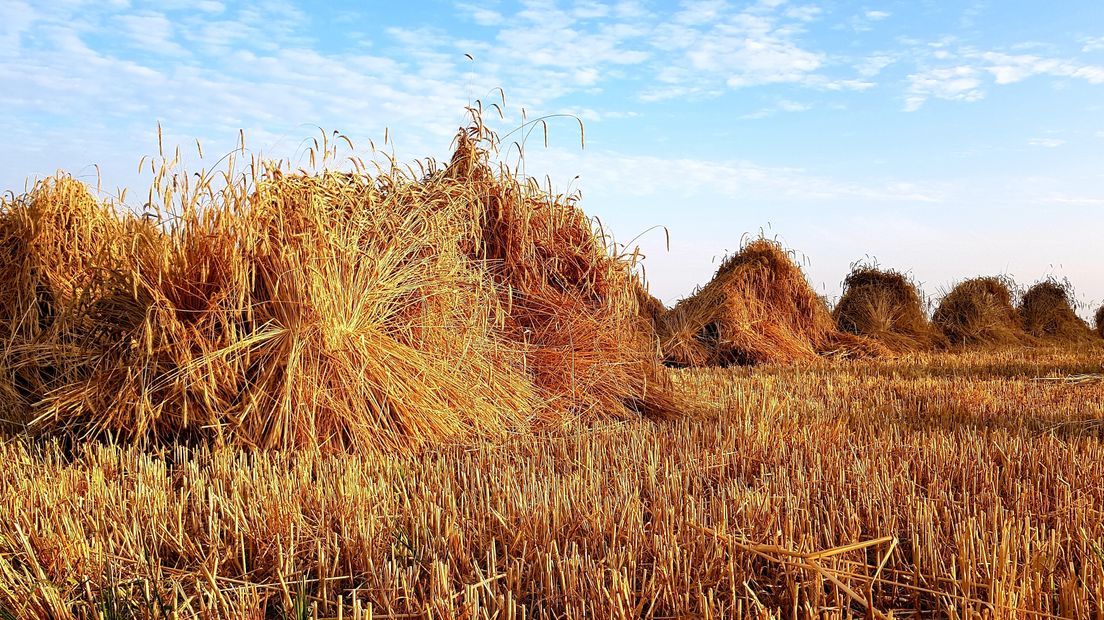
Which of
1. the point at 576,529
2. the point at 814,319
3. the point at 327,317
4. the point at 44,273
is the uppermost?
the point at 44,273

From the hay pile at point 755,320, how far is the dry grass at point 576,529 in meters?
5.55

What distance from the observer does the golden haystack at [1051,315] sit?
48.3ft

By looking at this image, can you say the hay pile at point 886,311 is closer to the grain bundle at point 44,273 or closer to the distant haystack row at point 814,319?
the distant haystack row at point 814,319

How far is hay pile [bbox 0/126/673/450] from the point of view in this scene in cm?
333

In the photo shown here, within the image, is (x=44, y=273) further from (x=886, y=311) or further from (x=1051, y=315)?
(x=1051, y=315)

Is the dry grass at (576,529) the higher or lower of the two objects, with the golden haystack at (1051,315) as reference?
lower

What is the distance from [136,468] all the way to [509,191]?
2.39 metres

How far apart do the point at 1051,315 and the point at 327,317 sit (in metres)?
15.5

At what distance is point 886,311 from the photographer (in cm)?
1209

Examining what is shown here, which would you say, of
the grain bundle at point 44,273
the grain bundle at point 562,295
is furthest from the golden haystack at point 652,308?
the grain bundle at point 44,273

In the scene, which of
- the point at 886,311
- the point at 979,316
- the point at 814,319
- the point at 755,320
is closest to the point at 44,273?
the point at 755,320

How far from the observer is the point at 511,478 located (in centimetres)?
272

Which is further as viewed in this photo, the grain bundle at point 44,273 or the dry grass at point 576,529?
the grain bundle at point 44,273

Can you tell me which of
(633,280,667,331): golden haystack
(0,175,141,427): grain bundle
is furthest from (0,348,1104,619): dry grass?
(633,280,667,331): golden haystack
